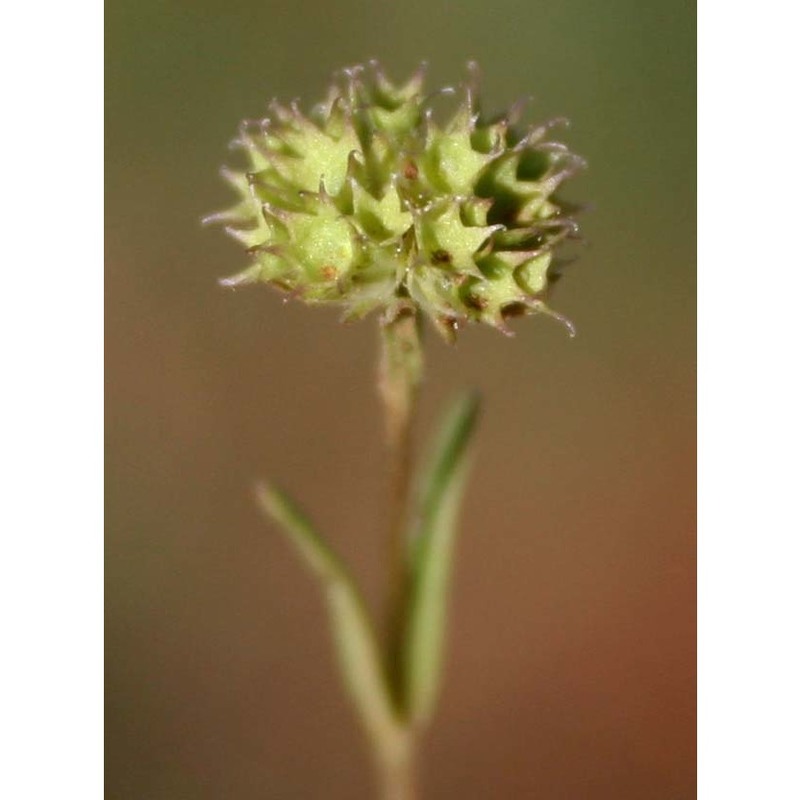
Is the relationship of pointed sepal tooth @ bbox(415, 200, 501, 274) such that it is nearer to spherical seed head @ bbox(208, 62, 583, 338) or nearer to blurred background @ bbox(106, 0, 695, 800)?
spherical seed head @ bbox(208, 62, 583, 338)

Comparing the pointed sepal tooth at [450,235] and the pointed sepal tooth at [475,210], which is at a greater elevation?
the pointed sepal tooth at [475,210]

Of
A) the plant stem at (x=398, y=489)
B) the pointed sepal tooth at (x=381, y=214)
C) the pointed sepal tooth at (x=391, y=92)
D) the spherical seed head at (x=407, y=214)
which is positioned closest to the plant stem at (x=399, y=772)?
the plant stem at (x=398, y=489)

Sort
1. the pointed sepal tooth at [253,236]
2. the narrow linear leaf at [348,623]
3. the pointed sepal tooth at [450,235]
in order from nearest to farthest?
the pointed sepal tooth at [450,235], the pointed sepal tooth at [253,236], the narrow linear leaf at [348,623]

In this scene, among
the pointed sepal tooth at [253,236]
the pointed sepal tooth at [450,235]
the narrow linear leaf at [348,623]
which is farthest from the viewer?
the narrow linear leaf at [348,623]

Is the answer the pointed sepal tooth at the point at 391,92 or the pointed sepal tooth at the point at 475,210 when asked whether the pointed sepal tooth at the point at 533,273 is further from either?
the pointed sepal tooth at the point at 391,92

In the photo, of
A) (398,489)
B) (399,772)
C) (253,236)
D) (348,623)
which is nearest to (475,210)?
(253,236)

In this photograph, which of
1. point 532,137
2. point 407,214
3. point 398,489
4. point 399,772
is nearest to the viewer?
point 407,214

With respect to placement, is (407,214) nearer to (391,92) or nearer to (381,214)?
(381,214)
